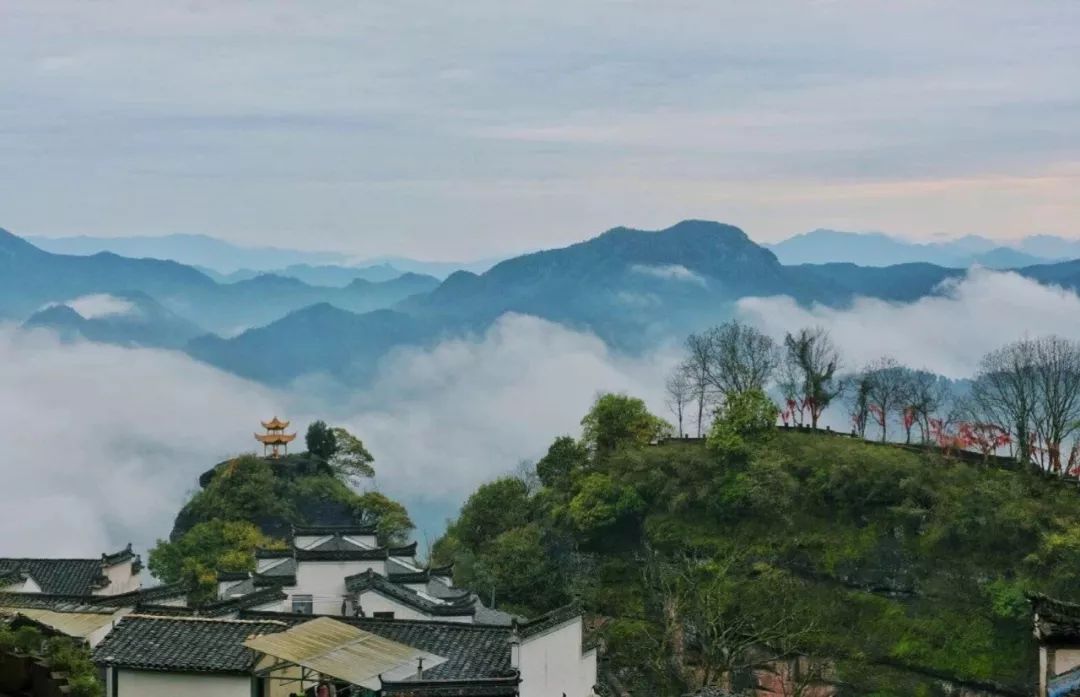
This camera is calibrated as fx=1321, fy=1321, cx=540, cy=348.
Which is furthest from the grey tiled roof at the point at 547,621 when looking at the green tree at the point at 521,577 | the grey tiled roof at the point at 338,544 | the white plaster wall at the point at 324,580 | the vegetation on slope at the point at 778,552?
the green tree at the point at 521,577

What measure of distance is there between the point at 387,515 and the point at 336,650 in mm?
Result: 47741

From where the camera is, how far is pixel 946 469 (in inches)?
2066

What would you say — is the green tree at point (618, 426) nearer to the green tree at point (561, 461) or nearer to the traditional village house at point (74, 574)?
the green tree at point (561, 461)

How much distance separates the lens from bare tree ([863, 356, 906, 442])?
202ft

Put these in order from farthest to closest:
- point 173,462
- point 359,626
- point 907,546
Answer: point 173,462, point 907,546, point 359,626

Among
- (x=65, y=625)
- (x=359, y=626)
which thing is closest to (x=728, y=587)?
(x=359, y=626)

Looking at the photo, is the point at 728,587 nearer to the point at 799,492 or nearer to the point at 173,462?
the point at 799,492

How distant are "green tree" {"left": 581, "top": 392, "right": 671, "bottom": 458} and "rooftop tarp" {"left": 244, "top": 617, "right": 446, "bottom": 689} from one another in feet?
136

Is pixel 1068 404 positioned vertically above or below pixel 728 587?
above

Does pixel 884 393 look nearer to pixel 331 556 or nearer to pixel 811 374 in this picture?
Answer: pixel 811 374

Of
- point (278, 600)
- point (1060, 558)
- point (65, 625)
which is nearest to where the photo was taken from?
point (65, 625)

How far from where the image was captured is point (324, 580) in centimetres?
3550

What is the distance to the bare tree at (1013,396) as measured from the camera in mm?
Answer: 54062

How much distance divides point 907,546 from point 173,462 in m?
158
